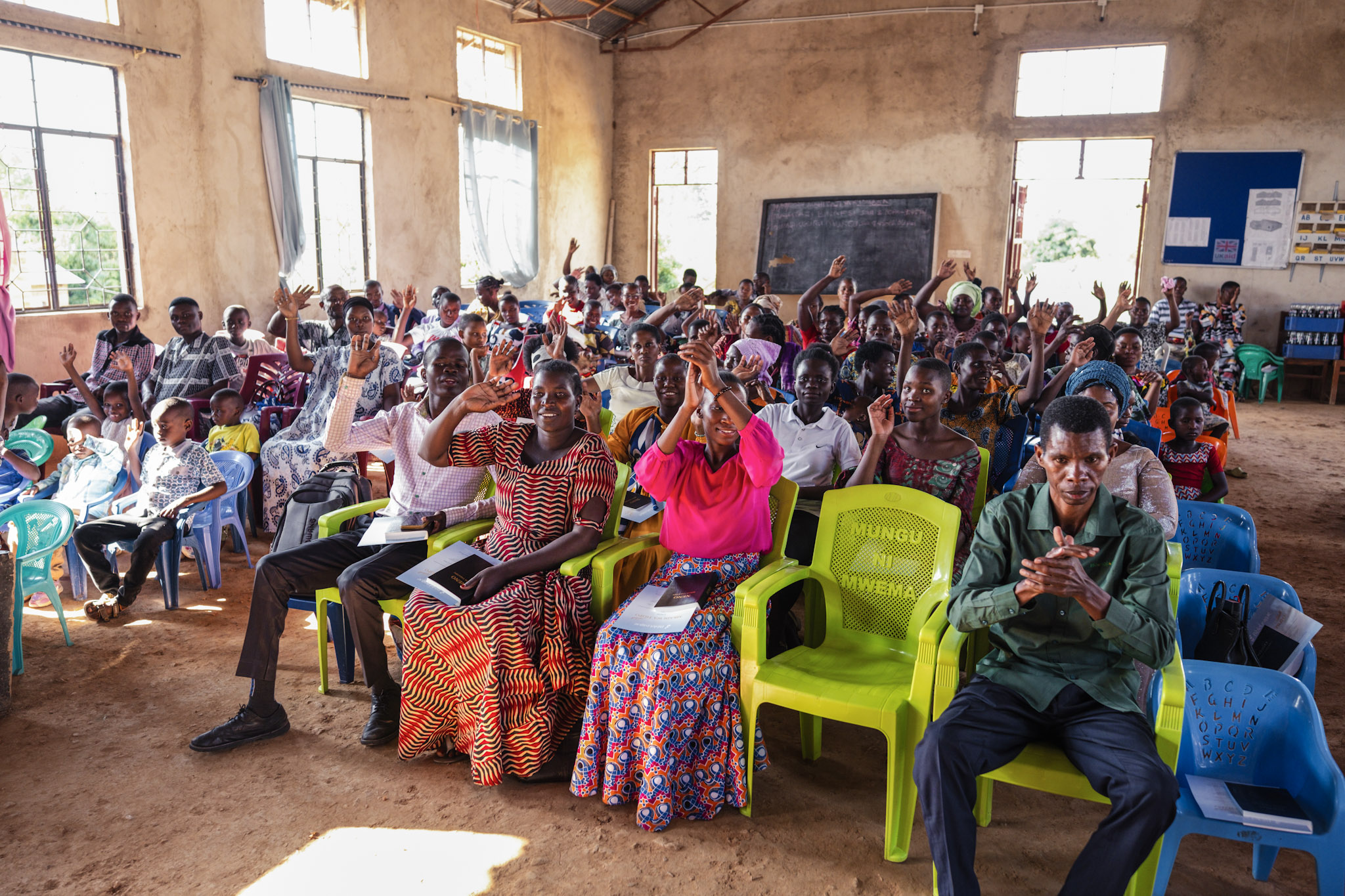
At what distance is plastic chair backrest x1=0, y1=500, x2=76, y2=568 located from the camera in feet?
11.2

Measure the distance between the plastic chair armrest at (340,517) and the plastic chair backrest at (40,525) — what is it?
3.33 feet

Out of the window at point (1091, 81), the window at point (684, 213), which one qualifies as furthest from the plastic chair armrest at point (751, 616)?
the window at point (684, 213)

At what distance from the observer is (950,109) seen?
11453mm

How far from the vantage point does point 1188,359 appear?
5.96m

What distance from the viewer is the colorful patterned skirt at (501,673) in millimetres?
2627

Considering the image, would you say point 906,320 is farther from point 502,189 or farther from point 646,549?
point 502,189

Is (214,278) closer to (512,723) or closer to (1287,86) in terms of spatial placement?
(512,723)

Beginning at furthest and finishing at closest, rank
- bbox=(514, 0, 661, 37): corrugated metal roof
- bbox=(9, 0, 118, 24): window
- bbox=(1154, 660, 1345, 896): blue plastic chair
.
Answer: bbox=(514, 0, 661, 37): corrugated metal roof
bbox=(9, 0, 118, 24): window
bbox=(1154, 660, 1345, 896): blue plastic chair

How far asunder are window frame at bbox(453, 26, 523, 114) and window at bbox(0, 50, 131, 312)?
163 inches

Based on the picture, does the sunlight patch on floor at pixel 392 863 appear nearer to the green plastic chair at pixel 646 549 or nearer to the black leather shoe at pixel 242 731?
the black leather shoe at pixel 242 731

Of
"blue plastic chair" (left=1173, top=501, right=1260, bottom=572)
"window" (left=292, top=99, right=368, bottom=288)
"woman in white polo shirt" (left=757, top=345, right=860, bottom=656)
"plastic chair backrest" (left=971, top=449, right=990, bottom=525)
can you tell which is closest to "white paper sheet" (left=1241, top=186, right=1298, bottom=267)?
"blue plastic chair" (left=1173, top=501, right=1260, bottom=572)

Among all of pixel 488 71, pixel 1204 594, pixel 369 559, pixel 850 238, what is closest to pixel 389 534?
pixel 369 559

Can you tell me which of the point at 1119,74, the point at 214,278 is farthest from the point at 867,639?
the point at 1119,74

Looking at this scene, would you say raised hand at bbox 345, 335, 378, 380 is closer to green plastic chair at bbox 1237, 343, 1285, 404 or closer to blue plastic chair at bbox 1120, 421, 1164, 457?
blue plastic chair at bbox 1120, 421, 1164, 457
